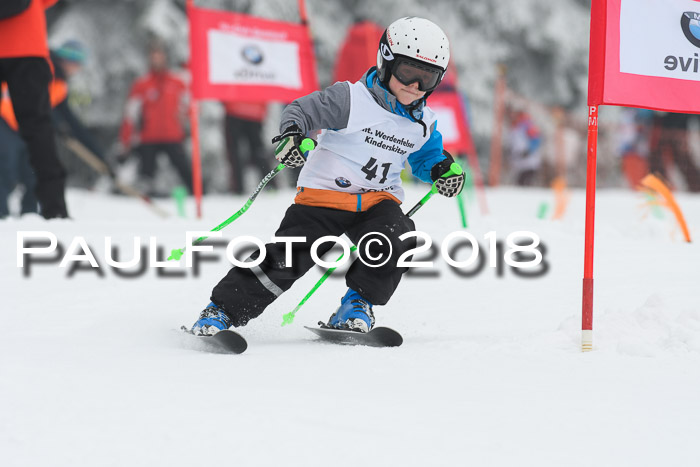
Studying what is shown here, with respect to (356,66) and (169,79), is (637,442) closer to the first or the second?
(356,66)

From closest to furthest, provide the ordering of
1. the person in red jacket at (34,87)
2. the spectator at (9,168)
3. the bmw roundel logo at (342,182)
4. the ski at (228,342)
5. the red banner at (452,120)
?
1. the ski at (228,342)
2. the bmw roundel logo at (342,182)
3. the person in red jacket at (34,87)
4. the spectator at (9,168)
5. the red banner at (452,120)

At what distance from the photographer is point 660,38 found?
121 inches

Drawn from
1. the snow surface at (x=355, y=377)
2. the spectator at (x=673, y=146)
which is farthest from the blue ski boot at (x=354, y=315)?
the spectator at (x=673, y=146)

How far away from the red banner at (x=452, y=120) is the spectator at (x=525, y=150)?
454 cm

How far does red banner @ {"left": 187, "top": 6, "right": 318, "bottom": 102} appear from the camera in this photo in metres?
6.47

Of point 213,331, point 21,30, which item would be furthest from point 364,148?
point 21,30


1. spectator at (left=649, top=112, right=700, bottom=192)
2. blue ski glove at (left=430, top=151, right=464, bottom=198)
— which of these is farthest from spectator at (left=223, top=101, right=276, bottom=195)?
blue ski glove at (left=430, top=151, right=464, bottom=198)

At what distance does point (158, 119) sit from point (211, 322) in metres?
6.66

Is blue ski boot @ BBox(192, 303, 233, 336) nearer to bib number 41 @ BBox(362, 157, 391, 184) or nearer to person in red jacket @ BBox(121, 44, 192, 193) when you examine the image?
bib number 41 @ BBox(362, 157, 391, 184)

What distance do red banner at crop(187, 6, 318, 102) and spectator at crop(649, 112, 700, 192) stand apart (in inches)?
252

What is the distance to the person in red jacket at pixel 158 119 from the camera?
30.3 feet

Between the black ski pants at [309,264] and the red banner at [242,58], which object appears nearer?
the black ski pants at [309,264]

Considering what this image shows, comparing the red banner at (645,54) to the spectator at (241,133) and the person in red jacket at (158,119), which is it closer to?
the spectator at (241,133)

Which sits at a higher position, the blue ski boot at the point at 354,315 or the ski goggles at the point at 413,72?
the ski goggles at the point at 413,72
